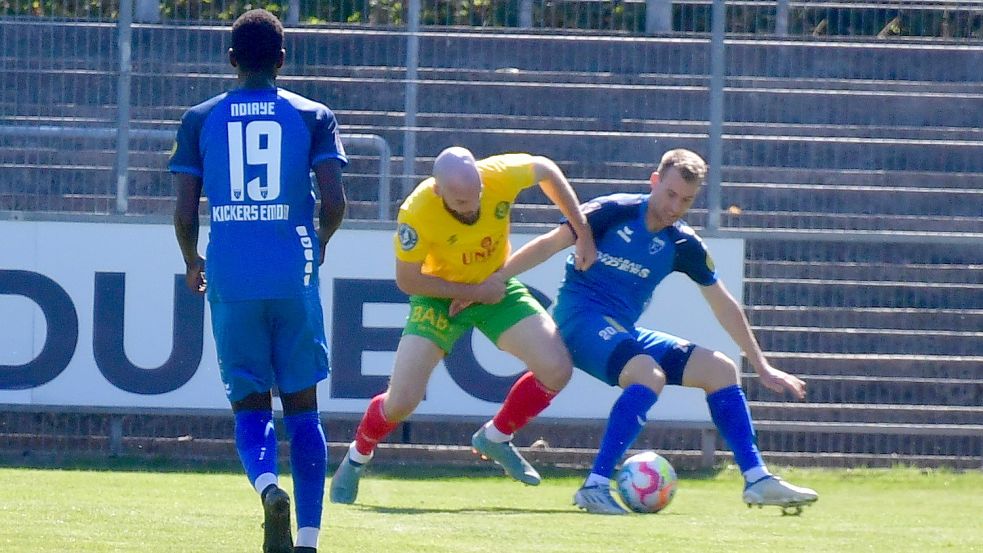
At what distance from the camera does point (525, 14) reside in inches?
408

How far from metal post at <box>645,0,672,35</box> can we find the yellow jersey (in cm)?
317

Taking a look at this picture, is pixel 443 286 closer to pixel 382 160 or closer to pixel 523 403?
pixel 523 403

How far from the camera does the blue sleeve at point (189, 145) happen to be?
5.02 metres

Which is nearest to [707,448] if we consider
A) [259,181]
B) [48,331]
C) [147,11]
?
[48,331]

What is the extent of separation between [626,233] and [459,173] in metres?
0.96

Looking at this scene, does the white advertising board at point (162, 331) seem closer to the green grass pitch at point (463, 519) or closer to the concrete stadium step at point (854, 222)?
the green grass pitch at point (463, 519)

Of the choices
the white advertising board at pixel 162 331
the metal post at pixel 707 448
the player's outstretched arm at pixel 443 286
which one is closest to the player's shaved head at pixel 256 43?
the player's outstretched arm at pixel 443 286

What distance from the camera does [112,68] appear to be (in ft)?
33.1

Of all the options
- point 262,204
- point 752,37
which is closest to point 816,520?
point 262,204

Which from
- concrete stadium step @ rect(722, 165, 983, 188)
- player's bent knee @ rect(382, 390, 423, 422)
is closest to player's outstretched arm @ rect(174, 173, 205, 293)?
player's bent knee @ rect(382, 390, 423, 422)

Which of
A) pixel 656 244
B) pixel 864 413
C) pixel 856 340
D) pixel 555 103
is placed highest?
pixel 555 103

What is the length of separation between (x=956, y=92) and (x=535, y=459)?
359 cm

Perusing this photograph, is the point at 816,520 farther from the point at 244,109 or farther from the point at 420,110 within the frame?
the point at 420,110

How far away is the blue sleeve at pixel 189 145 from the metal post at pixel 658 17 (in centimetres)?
560
